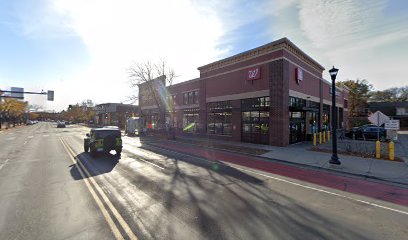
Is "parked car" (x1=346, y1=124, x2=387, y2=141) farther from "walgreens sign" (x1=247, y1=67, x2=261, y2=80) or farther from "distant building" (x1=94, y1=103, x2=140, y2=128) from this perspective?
"distant building" (x1=94, y1=103, x2=140, y2=128)

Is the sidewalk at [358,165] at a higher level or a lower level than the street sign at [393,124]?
lower

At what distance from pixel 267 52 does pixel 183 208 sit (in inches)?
708

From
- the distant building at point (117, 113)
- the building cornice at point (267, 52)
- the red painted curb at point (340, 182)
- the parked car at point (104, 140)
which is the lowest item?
the red painted curb at point (340, 182)

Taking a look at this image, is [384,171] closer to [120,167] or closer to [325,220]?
[325,220]

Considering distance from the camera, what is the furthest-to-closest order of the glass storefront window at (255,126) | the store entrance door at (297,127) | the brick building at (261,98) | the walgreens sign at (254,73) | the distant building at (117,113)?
1. the distant building at (117,113)
2. the store entrance door at (297,127)
3. the walgreens sign at (254,73)
4. the glass storefront window at (255,126)
5. the brick building at (261,98)

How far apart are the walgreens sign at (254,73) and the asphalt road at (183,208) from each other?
1335 centimetres

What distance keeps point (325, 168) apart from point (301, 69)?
46.6ft

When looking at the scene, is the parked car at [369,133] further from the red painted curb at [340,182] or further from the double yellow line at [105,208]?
the double yellow line at [105,208]

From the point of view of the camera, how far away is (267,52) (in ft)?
65.6

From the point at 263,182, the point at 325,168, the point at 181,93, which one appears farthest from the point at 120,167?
the point at 181,93

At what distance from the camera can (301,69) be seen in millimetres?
22172

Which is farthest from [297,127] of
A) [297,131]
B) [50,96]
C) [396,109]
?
[396,109]

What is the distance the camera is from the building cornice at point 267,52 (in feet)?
62.8

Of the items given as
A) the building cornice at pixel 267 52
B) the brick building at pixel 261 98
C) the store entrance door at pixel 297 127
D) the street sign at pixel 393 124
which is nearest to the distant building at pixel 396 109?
the brick building at pixel 261 98
